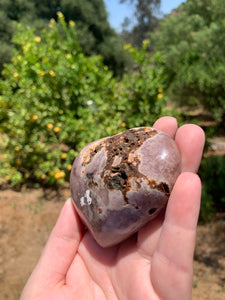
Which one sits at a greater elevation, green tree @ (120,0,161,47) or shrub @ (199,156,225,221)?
green tree @ (120,0,161,47)

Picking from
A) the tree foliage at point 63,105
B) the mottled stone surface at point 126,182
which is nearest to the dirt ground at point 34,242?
the tree foliage at point 63,105

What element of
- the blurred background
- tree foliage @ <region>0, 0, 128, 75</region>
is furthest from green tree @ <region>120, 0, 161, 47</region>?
the blurred background

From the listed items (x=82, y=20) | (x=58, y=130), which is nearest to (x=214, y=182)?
(x=58, y=130)

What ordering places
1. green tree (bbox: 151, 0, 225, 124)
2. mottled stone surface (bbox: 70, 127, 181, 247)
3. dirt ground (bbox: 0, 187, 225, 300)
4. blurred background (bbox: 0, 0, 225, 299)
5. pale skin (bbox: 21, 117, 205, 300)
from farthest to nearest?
green tree (bbox: 151, 0, 225, 124), blurred background (bbox: 0, 0, 225, 299), dirt ground (bbox: 0, 187, 225, 300), mottled stone surface (bbox: 70, 127, 181, 247), pale skin (bbox: 21, 117, 205, 300)

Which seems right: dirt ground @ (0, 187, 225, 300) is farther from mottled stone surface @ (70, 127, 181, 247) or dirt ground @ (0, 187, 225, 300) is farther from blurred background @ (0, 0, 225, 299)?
mottled stone surface @ (70, 127, 181, 247)

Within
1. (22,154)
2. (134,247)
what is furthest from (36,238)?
(134,247)

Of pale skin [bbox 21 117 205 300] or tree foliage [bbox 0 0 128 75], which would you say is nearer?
pale skin [bbox 21 117 205 300]
